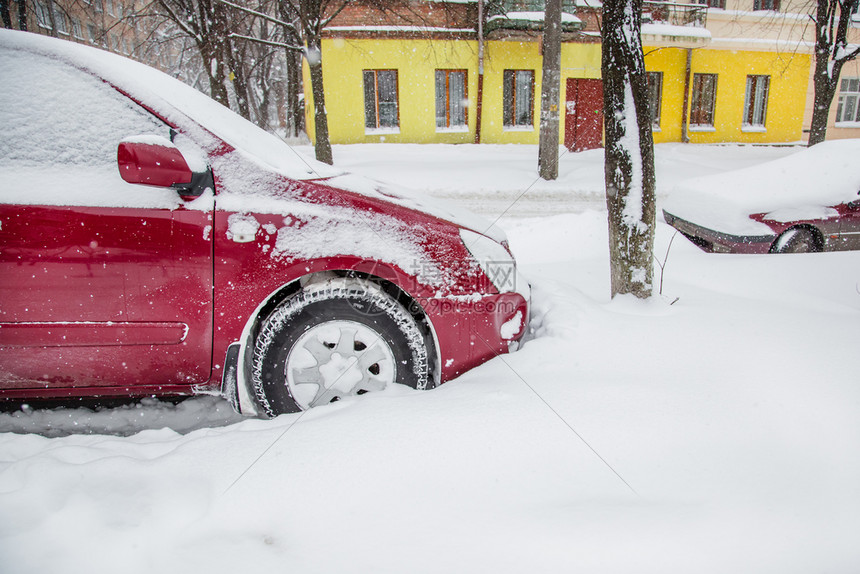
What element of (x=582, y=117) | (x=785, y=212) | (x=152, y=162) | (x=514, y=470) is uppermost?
(x=582, y=117)

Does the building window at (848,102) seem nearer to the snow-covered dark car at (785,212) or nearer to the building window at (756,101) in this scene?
the building window at (756,101)

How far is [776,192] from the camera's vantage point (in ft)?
16.5

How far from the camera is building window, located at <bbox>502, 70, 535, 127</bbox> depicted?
52.9 feet

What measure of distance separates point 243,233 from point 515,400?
1341mm

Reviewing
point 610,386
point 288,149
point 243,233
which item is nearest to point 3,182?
point 243,233

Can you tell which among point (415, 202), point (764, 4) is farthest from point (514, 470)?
point (764, 4)

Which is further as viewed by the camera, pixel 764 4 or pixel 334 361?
pixel 764 4

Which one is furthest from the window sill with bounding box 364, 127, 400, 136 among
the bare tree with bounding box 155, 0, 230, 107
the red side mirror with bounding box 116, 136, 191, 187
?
the red side mirror with bounding box 116, 136, 191, 187

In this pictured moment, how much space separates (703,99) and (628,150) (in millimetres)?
18345

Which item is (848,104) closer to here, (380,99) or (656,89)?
(656,89)

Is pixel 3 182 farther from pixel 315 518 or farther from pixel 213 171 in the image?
pixel 315 518

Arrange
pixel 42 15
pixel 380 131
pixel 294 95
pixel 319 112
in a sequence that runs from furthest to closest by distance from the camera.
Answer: pixel 294 95 → pixel 42 15 → pixel 380 131 → pixel 319 112

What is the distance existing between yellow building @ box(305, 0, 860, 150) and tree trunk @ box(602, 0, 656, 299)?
1243 cm

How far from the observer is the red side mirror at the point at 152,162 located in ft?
5.84
